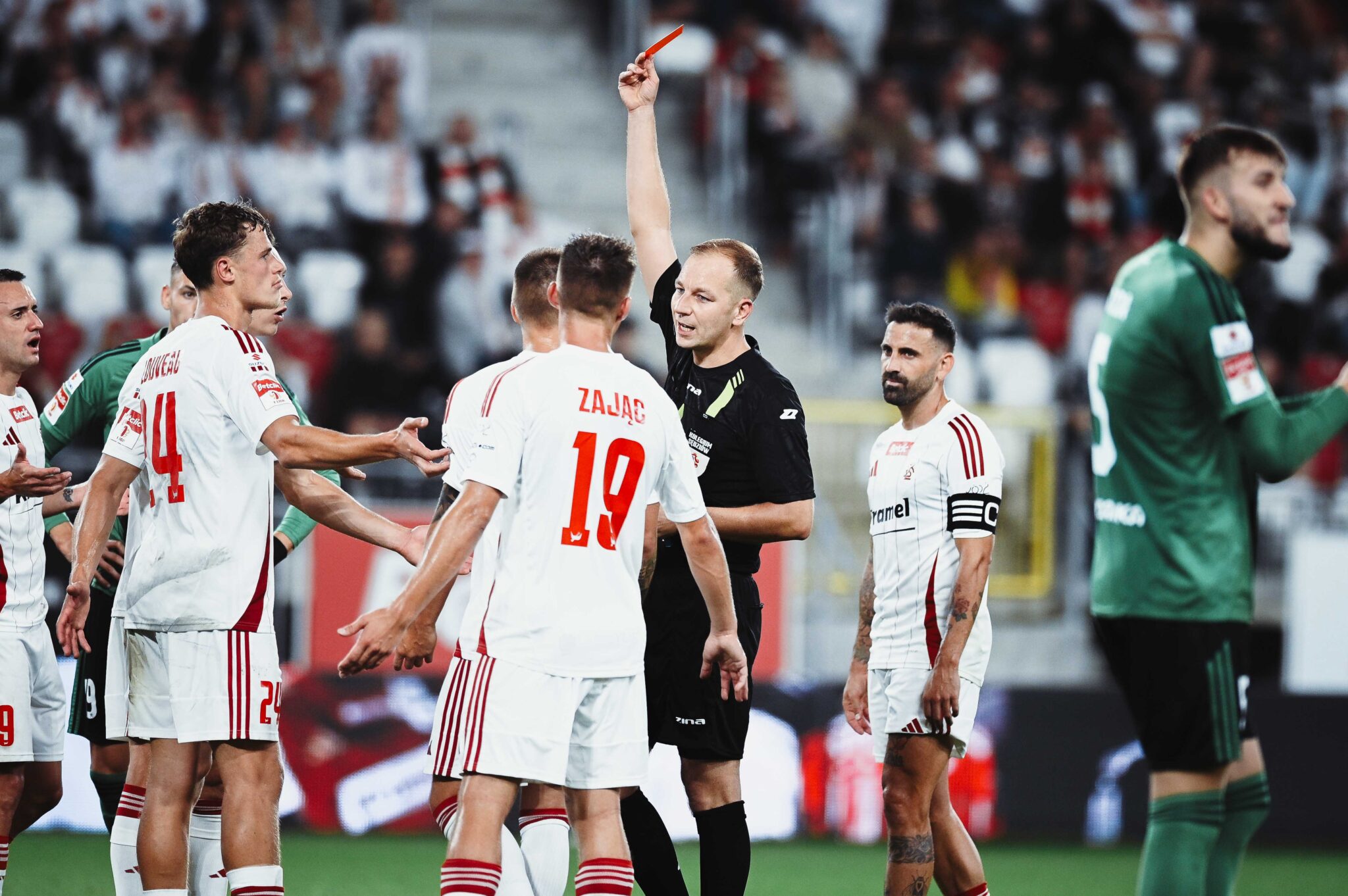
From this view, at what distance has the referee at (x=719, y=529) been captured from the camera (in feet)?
19.4

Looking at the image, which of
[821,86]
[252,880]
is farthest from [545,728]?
[821,86]

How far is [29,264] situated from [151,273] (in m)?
1.02

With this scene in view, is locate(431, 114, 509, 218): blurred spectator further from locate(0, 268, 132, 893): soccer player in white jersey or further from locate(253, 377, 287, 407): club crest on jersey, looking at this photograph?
→ locate(253, 377, 287, 407): club crest on jersey

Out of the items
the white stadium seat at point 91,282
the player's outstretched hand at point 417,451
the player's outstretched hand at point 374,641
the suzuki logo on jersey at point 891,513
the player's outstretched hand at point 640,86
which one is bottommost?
the player's outstretched hand at point 374,641

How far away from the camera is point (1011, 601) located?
1200cm

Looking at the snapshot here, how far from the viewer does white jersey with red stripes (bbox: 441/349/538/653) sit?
213 inches

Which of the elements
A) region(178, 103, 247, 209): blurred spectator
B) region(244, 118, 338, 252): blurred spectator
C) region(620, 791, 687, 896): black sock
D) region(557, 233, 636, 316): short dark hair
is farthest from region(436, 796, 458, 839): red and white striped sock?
region(178, 103, 247, 209): blurred spectator

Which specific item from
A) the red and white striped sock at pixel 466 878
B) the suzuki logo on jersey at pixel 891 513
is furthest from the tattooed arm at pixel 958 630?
the red and white striped sock at pixel 466 878

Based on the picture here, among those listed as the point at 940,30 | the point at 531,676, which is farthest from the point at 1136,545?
the point at 940,30

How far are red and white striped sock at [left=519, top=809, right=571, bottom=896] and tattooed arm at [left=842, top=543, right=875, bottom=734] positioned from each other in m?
1.38

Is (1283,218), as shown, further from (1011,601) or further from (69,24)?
(69,24)

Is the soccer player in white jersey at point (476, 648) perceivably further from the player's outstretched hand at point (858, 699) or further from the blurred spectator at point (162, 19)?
the blurred spectator at point (162, 19)

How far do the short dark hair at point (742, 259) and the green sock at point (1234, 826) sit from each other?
99.7 inches

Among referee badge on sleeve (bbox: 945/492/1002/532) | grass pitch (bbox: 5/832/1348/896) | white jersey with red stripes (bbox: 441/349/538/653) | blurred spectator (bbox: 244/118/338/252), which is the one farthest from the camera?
blurred spectator (bbox: 244/118/338/252)
